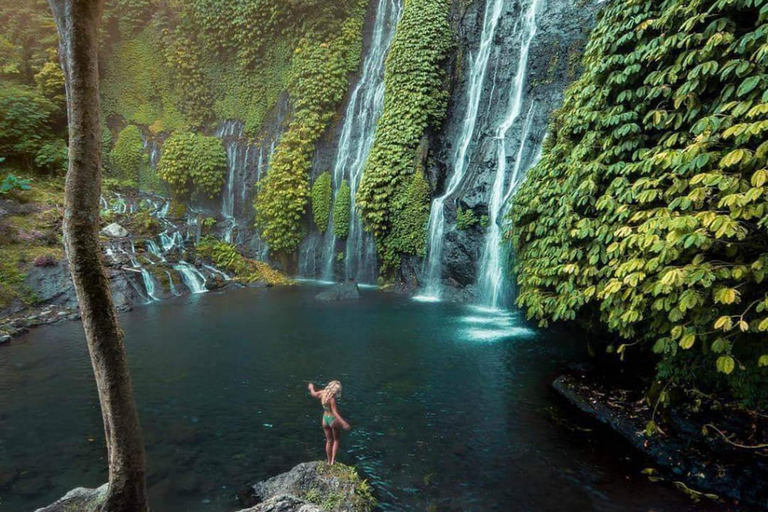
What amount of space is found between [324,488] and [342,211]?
49.1 feet

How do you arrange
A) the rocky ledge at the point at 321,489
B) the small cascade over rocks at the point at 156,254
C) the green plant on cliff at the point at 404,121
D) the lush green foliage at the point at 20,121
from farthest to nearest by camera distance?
the lush green foliage at the point at 20,121 < the green plant on cliff at the point at 404,121 < the small cascade over rocks at the point at 156,254 < the rocky ledge at the point at 321,489

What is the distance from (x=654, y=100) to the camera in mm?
5672

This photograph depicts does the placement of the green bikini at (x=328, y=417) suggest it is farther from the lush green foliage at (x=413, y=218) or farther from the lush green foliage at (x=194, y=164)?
the lush green foliage at (x=194, y=164)

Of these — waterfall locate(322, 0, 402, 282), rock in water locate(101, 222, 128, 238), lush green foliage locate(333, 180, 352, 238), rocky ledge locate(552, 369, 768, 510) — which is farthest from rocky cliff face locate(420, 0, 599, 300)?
rock in water locate(101, 222, 128, 238)

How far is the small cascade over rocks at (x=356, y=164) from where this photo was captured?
18672mm

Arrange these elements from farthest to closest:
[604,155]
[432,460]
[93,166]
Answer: [604,155]
[432,460]
[93,166]

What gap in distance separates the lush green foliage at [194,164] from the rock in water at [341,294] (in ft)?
37.3

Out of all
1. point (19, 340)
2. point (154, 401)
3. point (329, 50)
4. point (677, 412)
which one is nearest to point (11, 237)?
point (19, 340)

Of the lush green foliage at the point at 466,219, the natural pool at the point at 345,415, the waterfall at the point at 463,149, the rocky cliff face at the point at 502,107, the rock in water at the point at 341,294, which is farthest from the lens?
the waterfall at the point at 463,149

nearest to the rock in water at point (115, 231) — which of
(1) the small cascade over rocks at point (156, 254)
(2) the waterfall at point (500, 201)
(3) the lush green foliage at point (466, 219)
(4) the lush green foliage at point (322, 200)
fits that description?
(1) the small cascade over rocks at point (156, 254)

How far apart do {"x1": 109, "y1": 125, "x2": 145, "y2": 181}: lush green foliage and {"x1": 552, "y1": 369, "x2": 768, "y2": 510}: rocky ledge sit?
2688 centimetres

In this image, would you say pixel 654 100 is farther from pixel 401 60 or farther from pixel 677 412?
pixel 401 60

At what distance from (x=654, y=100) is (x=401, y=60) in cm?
1372

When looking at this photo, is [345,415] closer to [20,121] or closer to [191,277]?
[191,277]
